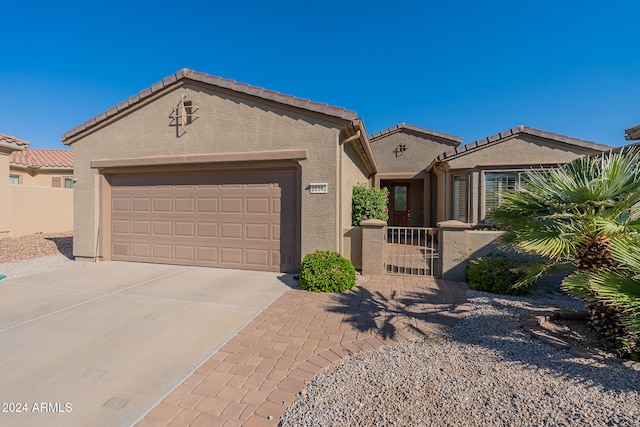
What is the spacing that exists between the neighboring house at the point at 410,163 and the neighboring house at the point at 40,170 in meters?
19.8

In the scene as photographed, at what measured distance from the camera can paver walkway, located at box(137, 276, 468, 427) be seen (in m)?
2.54

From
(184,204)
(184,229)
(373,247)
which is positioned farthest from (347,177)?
(184,229)

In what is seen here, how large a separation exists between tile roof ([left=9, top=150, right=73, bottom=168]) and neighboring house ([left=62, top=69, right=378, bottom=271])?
1445 cm

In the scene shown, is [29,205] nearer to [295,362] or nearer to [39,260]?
[39,260]

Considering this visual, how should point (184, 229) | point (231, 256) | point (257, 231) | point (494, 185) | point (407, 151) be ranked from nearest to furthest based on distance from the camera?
1. point (257, 231)
2. point (231, 256)
3. point (184, 229)
4. point (494, 185)
5. point (407, 151)

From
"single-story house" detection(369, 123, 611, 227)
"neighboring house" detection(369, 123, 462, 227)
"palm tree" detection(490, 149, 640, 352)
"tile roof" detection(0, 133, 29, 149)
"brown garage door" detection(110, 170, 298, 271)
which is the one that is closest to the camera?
"palm tree" detection(490, 149, 640, 352)

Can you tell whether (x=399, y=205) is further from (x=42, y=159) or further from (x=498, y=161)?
(x=42, y=159)

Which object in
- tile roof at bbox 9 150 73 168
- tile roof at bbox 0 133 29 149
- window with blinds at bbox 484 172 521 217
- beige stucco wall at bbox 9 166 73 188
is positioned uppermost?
tile roof at bbox 9 150 73 168

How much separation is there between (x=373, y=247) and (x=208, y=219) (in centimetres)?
460

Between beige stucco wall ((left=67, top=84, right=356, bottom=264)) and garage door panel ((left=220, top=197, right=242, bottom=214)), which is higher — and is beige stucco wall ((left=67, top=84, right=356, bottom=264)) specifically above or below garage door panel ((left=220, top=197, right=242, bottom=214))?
above

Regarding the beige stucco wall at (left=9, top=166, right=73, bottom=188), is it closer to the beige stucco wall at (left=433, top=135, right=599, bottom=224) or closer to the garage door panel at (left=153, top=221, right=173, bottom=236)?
the garage door panel at (left=153, top=221, right=173, bottom=236)

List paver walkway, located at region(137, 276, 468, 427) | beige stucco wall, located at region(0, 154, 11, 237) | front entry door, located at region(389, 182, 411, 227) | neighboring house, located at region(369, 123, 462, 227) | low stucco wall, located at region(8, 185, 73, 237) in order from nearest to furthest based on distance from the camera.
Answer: paver walkway, located at region(137, 276, 468, 427) → beige stucco wall, located at region(0, 154, 11, 237) → low stucco wall, located at region(8, 185, 73, 237) → neighboring house, located at region(369, 123, 462, 227) → front entry door, located at region(389, 182, 411, 227)

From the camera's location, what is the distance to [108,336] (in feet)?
12.8

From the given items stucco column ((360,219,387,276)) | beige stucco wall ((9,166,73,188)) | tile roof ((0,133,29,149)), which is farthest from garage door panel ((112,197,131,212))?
beige stucco wall ((9,166,73,188))
